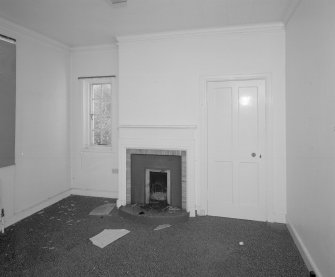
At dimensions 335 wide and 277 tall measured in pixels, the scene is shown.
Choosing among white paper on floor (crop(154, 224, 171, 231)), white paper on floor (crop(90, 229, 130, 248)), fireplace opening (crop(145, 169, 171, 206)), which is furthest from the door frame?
white paper on floor (crop(90, 229, 130, 248))

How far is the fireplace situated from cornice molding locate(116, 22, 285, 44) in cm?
180

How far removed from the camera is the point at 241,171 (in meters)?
3.61

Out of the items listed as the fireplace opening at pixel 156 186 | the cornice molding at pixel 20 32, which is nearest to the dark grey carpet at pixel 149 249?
the fireplace opening at pixel 156 186

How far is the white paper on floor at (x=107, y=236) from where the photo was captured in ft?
9.42

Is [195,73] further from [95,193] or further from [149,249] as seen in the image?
[95,193]

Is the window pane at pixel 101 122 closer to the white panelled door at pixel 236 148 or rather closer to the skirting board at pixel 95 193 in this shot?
the skirting board at pixel 95 193

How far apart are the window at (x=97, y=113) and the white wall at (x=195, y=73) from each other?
2.37 ft

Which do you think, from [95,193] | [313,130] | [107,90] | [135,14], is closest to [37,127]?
[107,90]

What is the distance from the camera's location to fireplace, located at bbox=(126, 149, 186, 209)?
3785 millimetres

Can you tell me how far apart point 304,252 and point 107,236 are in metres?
2.28

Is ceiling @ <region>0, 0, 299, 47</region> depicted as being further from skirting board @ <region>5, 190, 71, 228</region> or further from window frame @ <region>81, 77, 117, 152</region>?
skirting board @ <region>5, 190, 71, 228</region>

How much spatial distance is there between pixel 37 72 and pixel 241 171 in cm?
361

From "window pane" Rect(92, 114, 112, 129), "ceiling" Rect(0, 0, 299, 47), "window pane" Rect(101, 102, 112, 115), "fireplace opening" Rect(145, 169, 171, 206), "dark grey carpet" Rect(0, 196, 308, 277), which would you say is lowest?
"dark grey carpet" Rect(0, 196, 308, 277)

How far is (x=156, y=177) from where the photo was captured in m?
3.92
